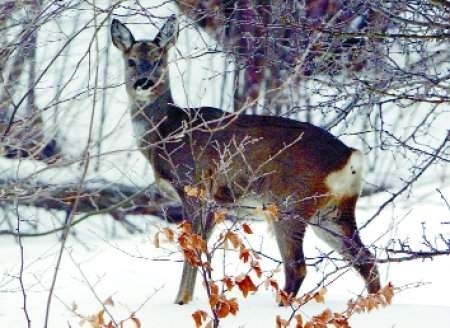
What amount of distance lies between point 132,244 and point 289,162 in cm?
382

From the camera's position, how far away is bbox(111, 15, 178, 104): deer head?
9016 millimetres

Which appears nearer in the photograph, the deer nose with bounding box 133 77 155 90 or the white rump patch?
the white rump patch

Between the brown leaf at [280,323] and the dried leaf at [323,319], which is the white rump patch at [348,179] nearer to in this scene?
the dried leaf at [323,319]

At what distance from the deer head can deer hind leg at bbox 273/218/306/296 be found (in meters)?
1.37

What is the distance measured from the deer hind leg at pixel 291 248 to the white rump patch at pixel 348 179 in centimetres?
35

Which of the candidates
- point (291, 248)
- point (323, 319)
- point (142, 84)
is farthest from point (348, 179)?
point (323, 319)

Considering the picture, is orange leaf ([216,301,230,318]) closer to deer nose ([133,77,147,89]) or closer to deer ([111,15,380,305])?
deer ([111,15,380,305])

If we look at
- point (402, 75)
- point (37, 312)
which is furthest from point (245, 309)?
point (402, 75)

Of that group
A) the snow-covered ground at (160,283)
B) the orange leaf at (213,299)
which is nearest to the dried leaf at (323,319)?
the orange leaf at (213,299)

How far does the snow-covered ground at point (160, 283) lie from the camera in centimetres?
743

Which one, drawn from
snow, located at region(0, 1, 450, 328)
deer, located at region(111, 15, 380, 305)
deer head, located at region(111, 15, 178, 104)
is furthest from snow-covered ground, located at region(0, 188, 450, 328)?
deer head, located at region(111, 15, 178, 104)

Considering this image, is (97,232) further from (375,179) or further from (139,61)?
(139,61)

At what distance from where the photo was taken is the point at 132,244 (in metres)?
12.2

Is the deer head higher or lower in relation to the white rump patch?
higher
